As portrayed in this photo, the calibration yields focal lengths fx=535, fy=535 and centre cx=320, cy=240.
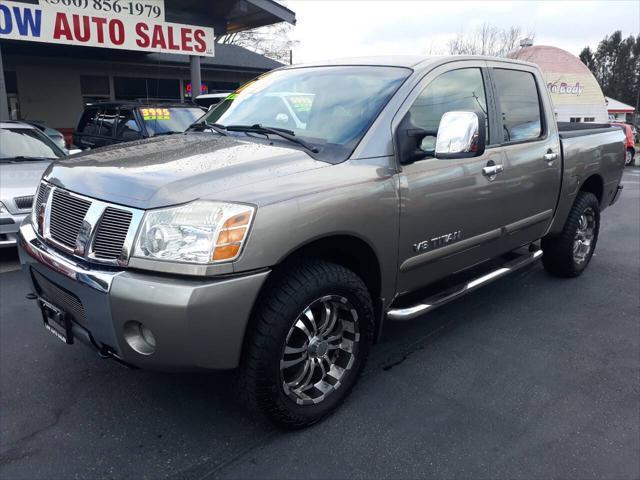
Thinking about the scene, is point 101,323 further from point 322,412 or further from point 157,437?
point 322,412

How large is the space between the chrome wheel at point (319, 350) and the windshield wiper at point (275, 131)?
0.84 meters

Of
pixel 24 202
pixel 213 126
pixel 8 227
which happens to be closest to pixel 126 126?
pixel 24 202

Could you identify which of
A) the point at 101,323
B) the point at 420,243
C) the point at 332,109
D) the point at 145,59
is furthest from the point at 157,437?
the point at 145,59

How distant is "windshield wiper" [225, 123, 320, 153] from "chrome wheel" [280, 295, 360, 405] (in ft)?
2.74

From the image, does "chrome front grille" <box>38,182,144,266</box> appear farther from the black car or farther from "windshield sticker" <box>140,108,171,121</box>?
"windshield sticker" <box>140,108,171,121</box>

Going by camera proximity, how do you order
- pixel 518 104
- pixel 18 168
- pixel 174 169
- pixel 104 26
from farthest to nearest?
pixel 104 26 < pixel 18 168 < pixel 518 104 < pixel 174 169

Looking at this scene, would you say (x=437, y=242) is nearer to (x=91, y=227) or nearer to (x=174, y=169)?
(x=174, y=169)

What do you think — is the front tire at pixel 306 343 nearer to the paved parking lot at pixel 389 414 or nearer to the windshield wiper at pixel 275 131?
the paved parking lot at pixel 389 414

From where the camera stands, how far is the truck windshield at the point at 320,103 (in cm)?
299

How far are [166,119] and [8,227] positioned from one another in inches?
164

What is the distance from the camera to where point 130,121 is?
8680 mm

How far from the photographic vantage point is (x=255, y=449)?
2.59 m

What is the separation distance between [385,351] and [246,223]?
5.91ft

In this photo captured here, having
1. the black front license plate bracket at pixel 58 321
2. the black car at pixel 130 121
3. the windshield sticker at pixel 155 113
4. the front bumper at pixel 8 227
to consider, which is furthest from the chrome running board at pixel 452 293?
the windshield sticker at pixel 155 113
